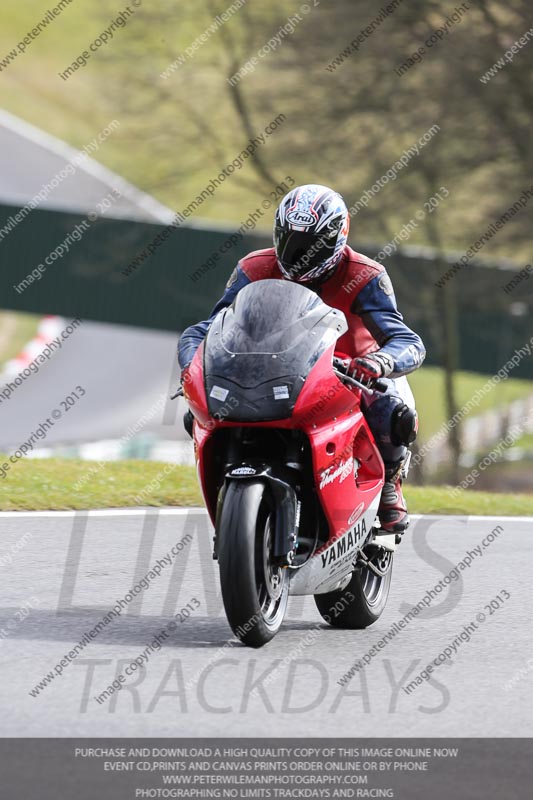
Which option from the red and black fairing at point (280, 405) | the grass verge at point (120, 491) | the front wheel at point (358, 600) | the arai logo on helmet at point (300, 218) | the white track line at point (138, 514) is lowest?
the grass verge at point (120, 491)

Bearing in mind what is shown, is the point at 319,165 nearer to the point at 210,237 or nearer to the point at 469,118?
the point at 469,118

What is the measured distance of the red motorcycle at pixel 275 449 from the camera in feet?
17.1

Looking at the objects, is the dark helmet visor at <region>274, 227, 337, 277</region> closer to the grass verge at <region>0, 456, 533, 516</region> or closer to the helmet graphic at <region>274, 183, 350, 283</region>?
the helmet graphic at <region>274, 183, 350, 283</region>

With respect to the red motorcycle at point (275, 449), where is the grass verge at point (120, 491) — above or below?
below

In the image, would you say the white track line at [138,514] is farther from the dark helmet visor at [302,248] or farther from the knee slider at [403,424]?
the dark helmet visor at [302,248]

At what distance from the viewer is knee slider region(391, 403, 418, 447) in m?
5.96

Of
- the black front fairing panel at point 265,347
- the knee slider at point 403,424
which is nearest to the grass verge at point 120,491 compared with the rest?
the knee slider at point 403,424

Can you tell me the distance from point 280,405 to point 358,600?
1271 millimetres

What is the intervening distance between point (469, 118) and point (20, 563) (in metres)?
18.6

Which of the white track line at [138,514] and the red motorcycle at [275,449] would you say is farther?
the white track line at [138,514]

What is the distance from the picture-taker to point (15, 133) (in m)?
41.9
